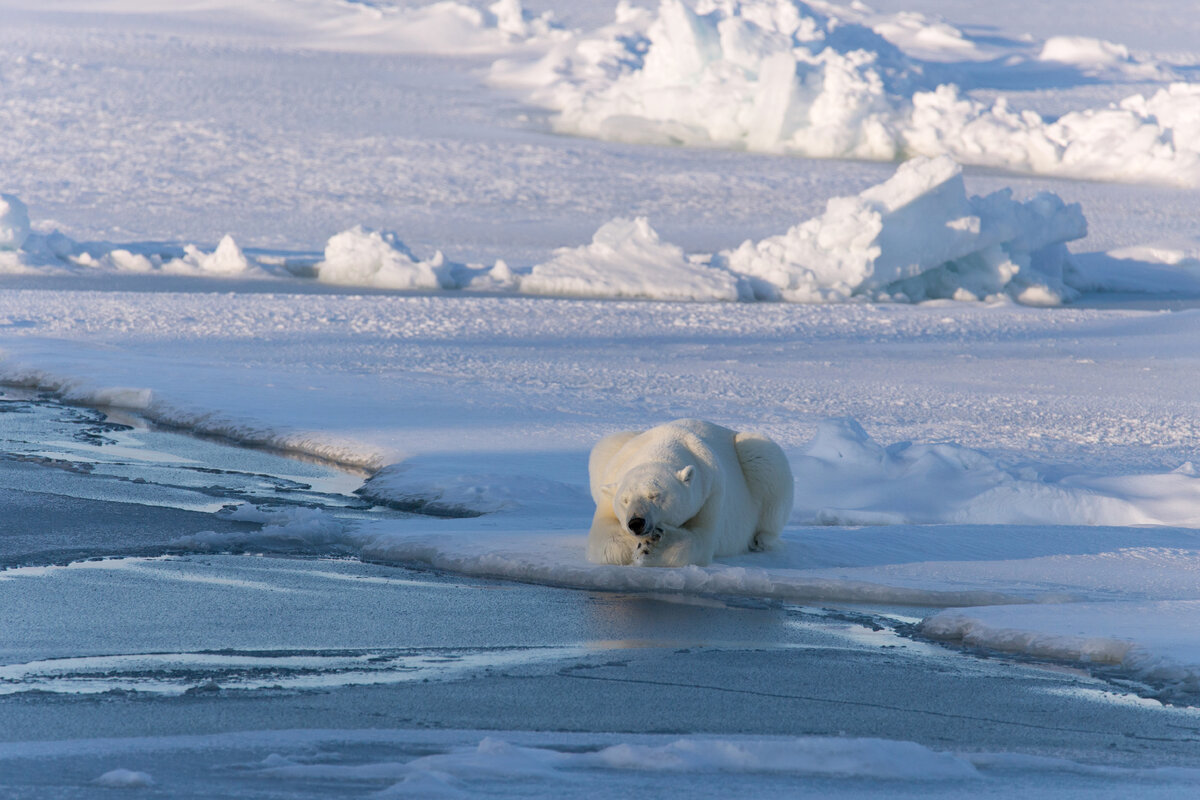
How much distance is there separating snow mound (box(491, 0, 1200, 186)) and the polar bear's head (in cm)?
2017

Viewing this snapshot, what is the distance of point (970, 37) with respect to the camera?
37.1 metres

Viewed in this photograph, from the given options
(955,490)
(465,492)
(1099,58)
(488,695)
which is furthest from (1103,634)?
(1099,58)

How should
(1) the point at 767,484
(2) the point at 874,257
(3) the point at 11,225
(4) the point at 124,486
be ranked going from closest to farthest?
(1) the point at 767,484 → (4) the point at 124,486 → (2) the point at 874,257 → (3) the point at 11,225

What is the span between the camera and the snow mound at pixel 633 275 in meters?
15.1

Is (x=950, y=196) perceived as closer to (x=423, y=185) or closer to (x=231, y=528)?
(x=423, y=185)

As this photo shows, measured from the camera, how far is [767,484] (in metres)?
5.53

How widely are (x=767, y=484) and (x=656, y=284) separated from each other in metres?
9.89

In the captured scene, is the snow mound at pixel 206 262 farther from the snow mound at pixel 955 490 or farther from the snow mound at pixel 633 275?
the snow mound at pixel 955 490

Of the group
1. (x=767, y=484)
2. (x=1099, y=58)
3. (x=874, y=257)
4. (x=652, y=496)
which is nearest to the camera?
(x=652, y=496)

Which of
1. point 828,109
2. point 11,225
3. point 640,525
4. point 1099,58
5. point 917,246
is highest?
point 1099,58

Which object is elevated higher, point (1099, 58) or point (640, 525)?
point (1099, 58)

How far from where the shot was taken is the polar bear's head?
4.96m

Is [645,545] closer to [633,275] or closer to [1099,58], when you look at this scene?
[633,275]

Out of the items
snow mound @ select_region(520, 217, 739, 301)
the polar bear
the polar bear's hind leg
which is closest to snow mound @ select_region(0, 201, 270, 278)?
snow mound @ select_region(520, 217, 739, 301)
